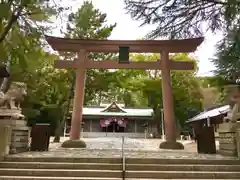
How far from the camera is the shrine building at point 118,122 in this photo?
30.5 meters

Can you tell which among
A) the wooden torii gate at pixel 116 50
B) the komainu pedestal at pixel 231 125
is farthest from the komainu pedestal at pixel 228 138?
the wooden torii gate at pixel 116 50

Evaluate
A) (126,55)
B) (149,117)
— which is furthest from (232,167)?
(149,117)

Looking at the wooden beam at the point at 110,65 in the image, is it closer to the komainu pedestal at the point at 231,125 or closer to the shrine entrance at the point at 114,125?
the komainu pedestal at the point at 231,125

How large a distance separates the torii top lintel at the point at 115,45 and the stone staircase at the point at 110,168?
6133mm

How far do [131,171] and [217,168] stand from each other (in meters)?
2.08

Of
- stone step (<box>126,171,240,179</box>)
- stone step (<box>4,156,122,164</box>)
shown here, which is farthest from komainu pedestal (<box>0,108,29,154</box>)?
stone step (<box>126,171,240,179</box>)

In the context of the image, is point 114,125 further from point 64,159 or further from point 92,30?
point 64,159

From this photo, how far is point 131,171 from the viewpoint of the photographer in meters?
5.95

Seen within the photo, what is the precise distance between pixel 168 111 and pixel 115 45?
3.68 metres

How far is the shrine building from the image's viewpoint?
30516 mm

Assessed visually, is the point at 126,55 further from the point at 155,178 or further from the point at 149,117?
the point at 149,117

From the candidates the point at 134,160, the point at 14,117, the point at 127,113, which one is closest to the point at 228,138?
the point at 134,160

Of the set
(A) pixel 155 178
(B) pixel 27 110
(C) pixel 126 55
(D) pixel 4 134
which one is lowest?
(A) pixel 155 178

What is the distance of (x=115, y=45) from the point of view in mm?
11461
